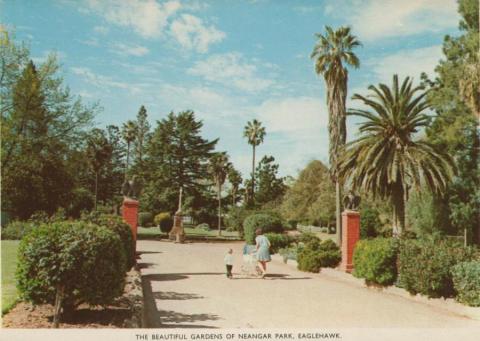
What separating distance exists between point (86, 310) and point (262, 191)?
57.8 metres

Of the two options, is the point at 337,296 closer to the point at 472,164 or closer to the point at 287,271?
the point at 287,271

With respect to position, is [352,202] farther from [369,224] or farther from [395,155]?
[369,224]

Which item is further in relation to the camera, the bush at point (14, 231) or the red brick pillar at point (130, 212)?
→ the bush at point (14, 231)

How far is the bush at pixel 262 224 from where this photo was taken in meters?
27.5

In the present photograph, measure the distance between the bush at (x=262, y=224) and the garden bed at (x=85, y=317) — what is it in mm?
19533

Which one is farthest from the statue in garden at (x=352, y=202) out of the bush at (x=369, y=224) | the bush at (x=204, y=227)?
the bush at (x=204, y=227)

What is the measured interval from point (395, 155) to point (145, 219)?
3304 centimetres

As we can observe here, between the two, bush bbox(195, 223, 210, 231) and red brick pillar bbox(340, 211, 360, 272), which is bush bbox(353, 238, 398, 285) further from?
bush bbox(195, 223, 210, 231)

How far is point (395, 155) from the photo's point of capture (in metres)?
21.5

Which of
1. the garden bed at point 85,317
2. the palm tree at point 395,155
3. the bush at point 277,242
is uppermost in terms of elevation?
the palm tree at point 395,155

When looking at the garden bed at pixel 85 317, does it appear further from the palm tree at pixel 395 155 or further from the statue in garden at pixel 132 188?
the palm tree at pixel 395 155

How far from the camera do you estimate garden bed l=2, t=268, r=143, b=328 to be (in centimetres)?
658

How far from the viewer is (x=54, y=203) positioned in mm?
26609

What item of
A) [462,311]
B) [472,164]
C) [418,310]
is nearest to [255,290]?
[418,310]
